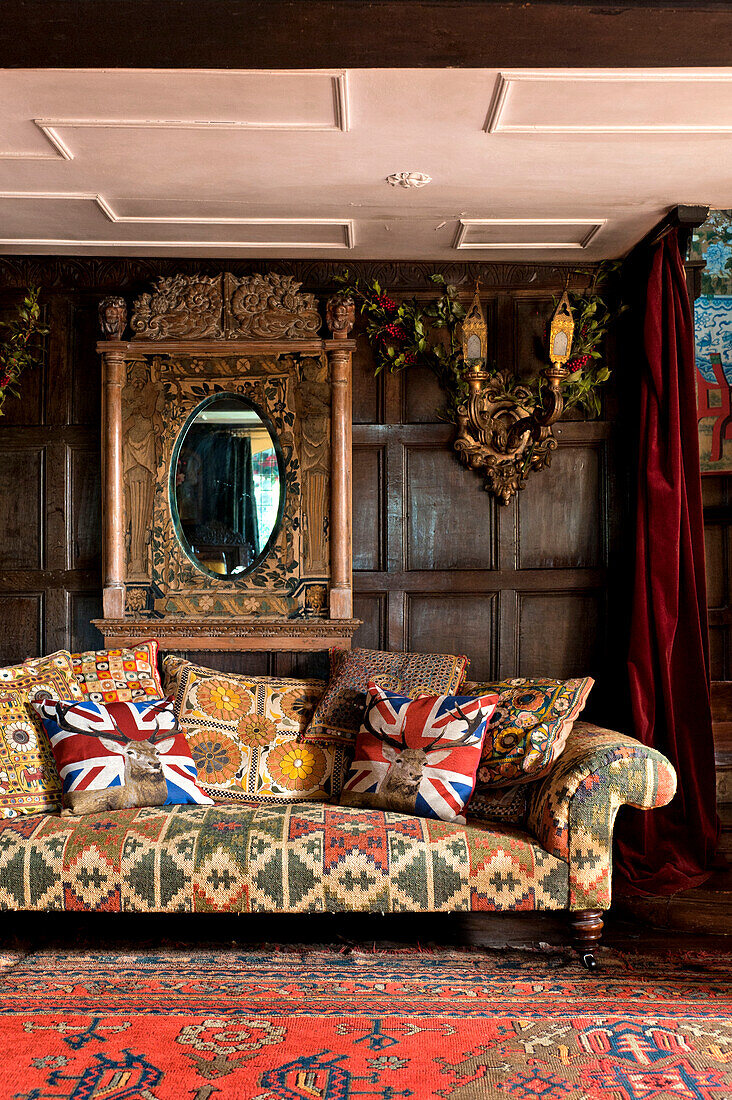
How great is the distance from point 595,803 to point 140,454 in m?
2.39

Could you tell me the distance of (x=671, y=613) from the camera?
3.58 meters

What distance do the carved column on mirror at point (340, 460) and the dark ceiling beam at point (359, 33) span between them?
1.83m

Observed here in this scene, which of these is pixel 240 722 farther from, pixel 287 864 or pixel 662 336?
pixel 662 336

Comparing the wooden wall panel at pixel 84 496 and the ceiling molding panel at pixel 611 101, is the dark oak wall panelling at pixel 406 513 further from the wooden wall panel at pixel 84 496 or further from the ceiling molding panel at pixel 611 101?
the ceiling molding panel at pixel 611 101

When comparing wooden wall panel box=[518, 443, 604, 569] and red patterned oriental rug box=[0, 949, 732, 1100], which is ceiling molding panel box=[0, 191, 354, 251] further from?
red patterned oriental rug box=[0, 949, 732, 1100]

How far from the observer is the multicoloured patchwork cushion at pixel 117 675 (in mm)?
3479

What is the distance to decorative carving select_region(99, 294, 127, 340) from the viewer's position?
389 cm

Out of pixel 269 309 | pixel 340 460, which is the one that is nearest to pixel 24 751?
pixel 340 460

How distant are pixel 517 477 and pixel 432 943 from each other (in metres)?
1.93

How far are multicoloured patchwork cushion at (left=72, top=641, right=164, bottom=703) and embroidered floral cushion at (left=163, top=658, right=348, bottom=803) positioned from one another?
0.11m

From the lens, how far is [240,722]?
137 inches

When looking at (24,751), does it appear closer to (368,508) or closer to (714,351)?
(368,508)

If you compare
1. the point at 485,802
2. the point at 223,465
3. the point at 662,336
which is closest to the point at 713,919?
the point at 485,802

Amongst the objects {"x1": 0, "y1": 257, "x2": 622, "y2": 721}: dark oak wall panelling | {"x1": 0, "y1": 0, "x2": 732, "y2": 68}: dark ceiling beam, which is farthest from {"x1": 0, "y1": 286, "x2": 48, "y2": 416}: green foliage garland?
{"x1": 0, "y1": 0, "x2": 732, "y2": 68}: dark ceiling beam
